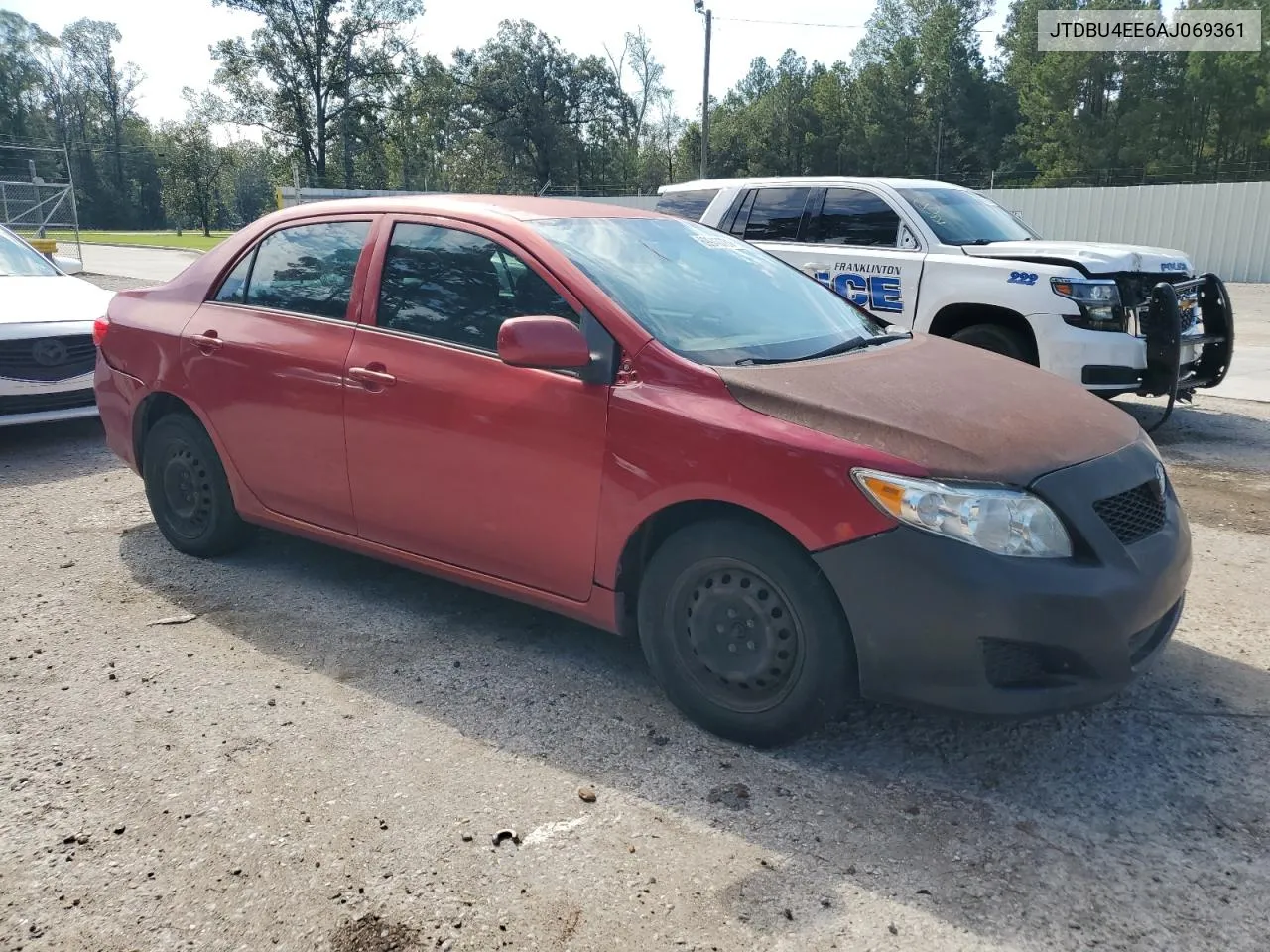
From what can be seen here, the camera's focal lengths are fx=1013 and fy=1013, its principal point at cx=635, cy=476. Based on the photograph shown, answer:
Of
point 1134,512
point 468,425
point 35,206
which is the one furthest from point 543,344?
point 35,206

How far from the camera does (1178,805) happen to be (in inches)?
112

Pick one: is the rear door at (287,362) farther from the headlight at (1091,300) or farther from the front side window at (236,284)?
the headlight at (1091,300)

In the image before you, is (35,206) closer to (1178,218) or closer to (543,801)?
(543,801)

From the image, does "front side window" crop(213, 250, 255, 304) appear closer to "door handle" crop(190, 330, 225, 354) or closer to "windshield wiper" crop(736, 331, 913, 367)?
"door handle" crop(190, 330, 225, 354)

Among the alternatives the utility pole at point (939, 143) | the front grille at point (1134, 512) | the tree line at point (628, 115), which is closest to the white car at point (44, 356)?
the front grille at point (1134, 512)

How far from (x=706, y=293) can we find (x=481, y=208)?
950mm

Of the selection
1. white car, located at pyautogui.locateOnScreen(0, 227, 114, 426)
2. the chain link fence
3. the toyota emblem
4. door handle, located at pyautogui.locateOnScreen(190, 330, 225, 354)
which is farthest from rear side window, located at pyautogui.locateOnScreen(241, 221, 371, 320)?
the chain link fence

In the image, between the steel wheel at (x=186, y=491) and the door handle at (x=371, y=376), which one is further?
the steel wheel at (x=186, y=491)

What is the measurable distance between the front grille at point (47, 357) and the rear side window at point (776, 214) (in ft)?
17.2

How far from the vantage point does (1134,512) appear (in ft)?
9.85

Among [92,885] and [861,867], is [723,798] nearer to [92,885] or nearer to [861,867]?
[861,867]

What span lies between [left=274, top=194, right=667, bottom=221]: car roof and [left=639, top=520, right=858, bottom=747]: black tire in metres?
1.50

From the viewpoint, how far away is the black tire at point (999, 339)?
733 centimetres

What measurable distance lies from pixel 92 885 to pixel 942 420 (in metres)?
2.59
